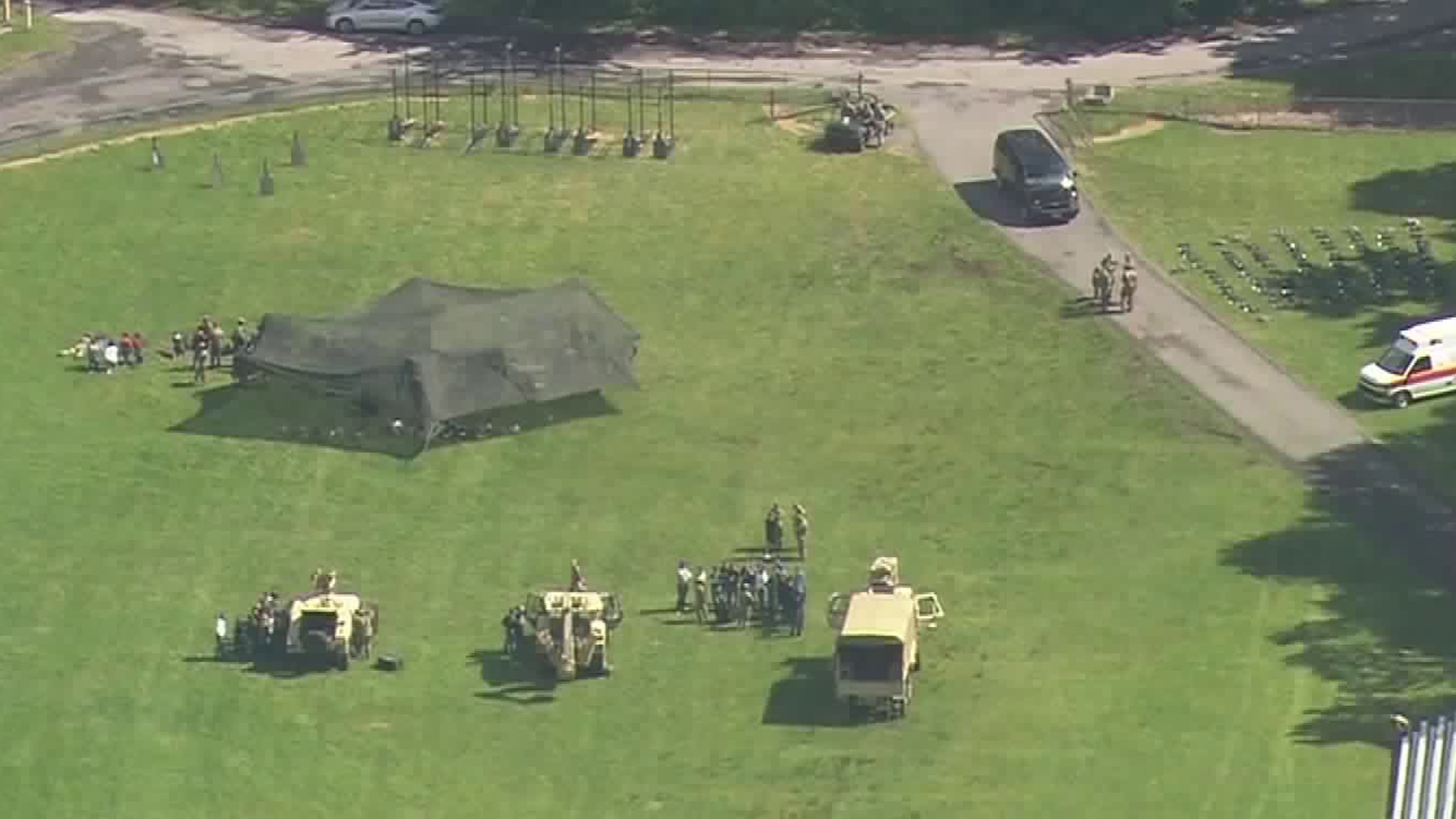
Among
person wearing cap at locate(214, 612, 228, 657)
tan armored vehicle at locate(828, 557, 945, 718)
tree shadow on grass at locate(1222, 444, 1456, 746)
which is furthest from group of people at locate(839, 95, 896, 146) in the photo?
person wearing cap at locate(214, 612, 228, 657)

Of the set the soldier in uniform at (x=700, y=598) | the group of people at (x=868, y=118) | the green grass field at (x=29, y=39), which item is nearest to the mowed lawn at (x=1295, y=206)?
the group of people at (x=868, y=118)

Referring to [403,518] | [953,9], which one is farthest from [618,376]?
[953,9]

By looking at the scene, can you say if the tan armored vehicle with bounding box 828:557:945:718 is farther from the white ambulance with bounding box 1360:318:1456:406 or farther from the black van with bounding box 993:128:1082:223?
the black van with bounding box 993:128:1082:223

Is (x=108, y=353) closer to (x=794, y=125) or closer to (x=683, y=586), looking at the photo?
Result: (x=683, y=586)

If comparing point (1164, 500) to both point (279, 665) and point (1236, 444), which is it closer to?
point (1236, 444)

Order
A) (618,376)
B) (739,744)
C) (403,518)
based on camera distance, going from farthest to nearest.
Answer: (618,376)
(403,518)
(739,744)
